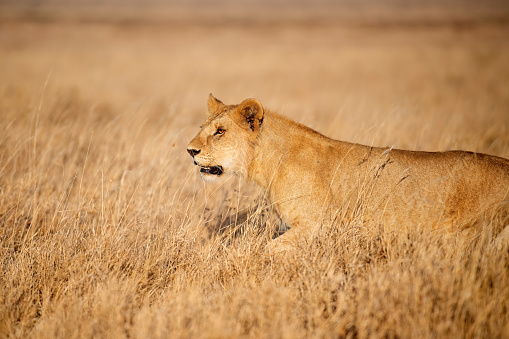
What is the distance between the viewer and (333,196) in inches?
189

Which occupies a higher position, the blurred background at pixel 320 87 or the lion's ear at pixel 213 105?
the blurred background at pixel 320 87

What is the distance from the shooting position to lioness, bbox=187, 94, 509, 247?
4.54 meters

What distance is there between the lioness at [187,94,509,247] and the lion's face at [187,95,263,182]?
1 centimetres

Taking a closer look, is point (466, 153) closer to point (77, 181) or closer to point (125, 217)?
point (125, 217)

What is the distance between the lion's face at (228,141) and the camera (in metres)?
4.95

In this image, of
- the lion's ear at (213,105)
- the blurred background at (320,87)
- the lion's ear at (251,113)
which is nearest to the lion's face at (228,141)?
the lion's ear at (251,113)

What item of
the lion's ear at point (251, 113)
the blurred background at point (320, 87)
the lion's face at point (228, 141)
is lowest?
the lion's face at point (228, 141)

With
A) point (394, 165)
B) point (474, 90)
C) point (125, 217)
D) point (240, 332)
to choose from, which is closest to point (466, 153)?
point (394, 165)

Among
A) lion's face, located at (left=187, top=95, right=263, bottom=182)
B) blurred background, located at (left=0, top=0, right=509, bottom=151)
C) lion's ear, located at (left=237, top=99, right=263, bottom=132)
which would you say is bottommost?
lion's face, located at (left=187, top=95, right=263, bottom=182)

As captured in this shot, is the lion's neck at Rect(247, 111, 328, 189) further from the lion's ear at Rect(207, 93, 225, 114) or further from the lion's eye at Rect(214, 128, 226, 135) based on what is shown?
the lion's ear at Rect(207, 93, 225, 114)

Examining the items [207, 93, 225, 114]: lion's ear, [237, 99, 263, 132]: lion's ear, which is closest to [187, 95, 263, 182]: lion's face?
[237, 99, 263, 132]: lion's ear

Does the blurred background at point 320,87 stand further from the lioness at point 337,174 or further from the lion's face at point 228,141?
the lion's face at point 228,141

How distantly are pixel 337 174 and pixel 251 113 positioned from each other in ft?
3.77

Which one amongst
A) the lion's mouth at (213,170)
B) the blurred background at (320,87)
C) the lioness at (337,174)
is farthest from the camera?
the blurred background at (320,87)
